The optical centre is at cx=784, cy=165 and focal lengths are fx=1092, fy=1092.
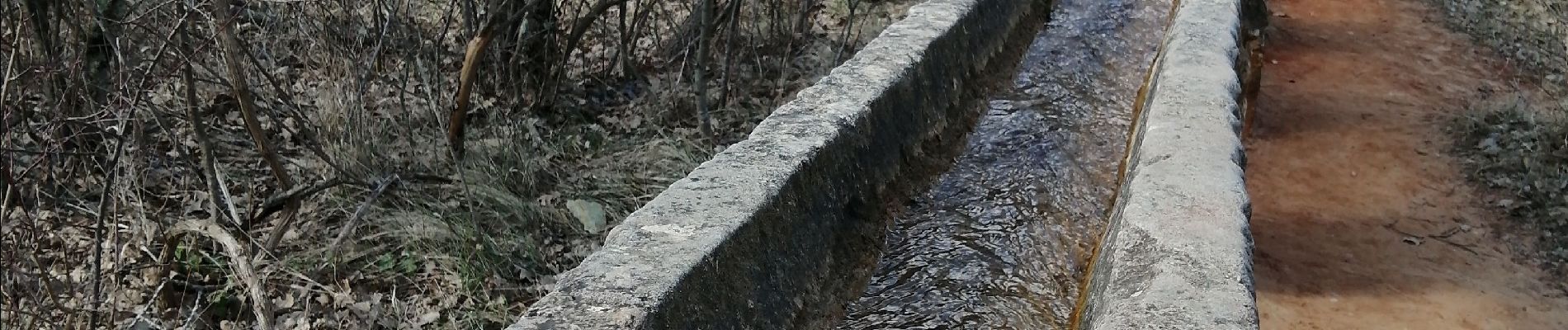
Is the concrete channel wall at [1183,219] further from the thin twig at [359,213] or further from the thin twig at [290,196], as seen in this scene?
the thin twig at [290,196]

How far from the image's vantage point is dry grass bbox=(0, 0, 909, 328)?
122 inches

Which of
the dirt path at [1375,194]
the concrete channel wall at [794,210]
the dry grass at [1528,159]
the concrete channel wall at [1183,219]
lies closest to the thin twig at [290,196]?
the concrete channel wall at [794,210]

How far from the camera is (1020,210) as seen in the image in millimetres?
3002

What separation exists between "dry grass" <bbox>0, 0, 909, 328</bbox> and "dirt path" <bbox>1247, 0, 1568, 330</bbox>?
7.55 feet

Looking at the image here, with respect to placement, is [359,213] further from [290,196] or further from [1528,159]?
[1528,159]

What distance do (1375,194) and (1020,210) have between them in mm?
2477

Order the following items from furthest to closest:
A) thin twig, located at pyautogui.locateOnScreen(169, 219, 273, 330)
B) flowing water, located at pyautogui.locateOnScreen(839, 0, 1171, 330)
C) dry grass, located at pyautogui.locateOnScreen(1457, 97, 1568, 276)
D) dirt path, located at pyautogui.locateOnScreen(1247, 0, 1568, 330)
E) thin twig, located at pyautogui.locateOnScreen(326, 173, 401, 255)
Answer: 1. dry grass, located at pyautogui.locateOnScreen(1457, 97, 1568, 276)
2. dirt path, located at pyautogui.locateOnScreen(1247, 0, 1568, 330)
3. thin twig, located at pyautogui.locateOnScreen(326, 173, 401, 255)
4. thin twig, located at pyautogui.locateOnScreen(169, 219, 273, 330)
5. flowing water, located at pyautogui.locateOnScreen(839, 0, 1171, 330)

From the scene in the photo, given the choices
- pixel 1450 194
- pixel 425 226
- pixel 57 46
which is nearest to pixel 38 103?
pixel 57 46

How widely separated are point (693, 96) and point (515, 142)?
111 centimetres

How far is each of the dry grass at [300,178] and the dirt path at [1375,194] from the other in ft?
7.55

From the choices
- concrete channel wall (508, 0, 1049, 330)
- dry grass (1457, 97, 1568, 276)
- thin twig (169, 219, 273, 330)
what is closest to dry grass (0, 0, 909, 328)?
thin twig (169, 219, 273, 330)

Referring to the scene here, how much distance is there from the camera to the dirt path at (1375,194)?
3.76 m

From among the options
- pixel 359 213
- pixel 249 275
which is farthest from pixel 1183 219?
pixel 359 213

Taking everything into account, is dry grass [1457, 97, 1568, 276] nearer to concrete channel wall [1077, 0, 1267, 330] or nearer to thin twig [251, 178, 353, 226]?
concrete channel wall [1077, 0, 1267, 330]
